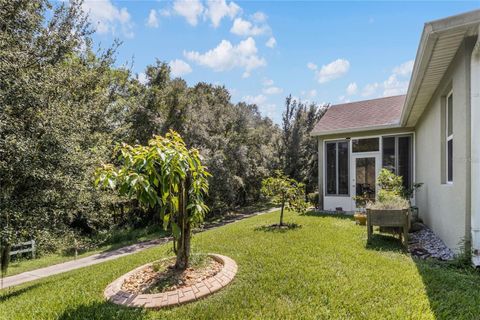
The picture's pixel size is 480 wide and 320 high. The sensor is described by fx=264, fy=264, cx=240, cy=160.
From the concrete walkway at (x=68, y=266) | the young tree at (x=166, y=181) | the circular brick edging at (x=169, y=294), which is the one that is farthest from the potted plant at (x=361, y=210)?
the concrete walkway at (x=68, y=266)

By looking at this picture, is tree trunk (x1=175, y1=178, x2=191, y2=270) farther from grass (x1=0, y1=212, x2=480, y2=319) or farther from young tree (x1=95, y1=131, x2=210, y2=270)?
grass (x1=0, y1=212, x2=480, y2=319)

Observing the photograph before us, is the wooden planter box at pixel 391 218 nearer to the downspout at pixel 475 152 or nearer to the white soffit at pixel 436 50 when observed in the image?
the downspout at pixel 475 152

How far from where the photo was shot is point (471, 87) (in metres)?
3.79

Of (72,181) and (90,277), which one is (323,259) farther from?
(72,181)

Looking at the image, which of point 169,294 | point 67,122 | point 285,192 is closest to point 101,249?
point 67,122

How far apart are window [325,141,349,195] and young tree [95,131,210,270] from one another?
26.9 ft

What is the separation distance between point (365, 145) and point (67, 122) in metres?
10.0

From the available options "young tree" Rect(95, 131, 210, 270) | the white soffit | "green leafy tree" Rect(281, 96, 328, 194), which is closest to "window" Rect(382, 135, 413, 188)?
the white soffit

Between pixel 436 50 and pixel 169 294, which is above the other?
pixel 436 50

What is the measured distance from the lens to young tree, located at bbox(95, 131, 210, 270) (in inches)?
135

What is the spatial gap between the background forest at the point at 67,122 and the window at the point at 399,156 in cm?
750

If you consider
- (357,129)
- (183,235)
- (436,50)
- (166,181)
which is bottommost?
(183,235)

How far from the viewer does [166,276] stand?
399cm

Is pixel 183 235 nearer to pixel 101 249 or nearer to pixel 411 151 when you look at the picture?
pixel 101 249
